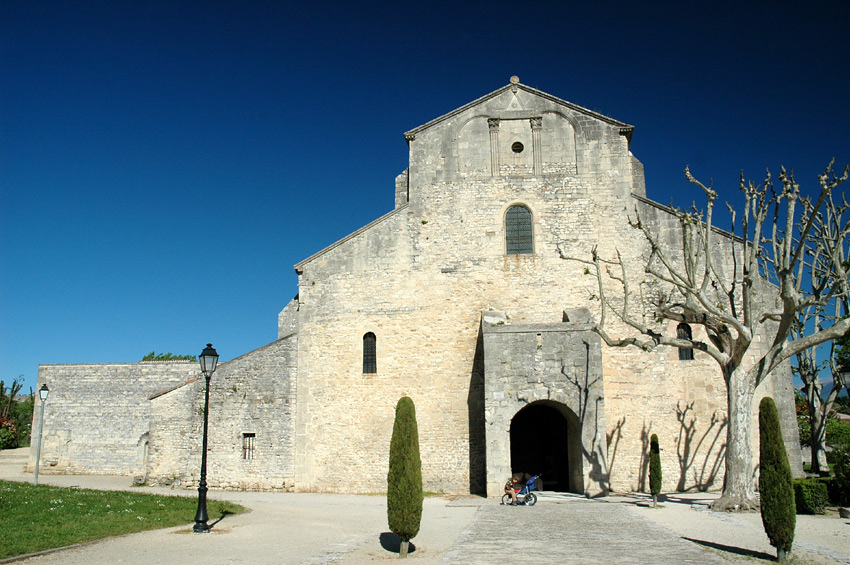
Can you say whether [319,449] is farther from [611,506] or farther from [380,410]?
[611,506]

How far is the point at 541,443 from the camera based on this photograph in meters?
21.5

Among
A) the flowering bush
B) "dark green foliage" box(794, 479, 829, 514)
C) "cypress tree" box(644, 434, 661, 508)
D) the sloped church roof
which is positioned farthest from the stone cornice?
the flowering bush

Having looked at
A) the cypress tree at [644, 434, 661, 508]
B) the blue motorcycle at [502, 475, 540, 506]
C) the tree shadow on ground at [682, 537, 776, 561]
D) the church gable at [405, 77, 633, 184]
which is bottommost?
the blue motorcycle at [502, 475, 540, 506]

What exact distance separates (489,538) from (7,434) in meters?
39.1

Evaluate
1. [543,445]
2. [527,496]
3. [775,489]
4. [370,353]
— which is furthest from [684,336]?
[775,489]

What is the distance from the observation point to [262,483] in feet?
66.2

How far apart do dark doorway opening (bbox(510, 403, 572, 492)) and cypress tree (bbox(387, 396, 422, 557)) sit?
11139 mm

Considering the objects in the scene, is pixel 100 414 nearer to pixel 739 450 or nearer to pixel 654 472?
pixel 654 472

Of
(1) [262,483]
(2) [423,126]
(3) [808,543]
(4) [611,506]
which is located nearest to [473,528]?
(4) [611,506]

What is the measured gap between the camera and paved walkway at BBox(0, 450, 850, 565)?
9852 mm

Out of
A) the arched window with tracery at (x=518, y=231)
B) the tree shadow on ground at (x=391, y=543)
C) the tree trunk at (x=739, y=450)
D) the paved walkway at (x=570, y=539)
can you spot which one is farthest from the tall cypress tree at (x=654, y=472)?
the arched window with tracery at (x=518, y=231)

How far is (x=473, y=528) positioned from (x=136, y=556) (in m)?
6.41

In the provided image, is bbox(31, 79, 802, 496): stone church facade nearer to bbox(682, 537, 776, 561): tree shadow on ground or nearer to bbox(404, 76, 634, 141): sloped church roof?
bbox(404, 76, 634, 141): sloped church roof

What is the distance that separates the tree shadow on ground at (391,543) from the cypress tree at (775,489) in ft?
19.0
